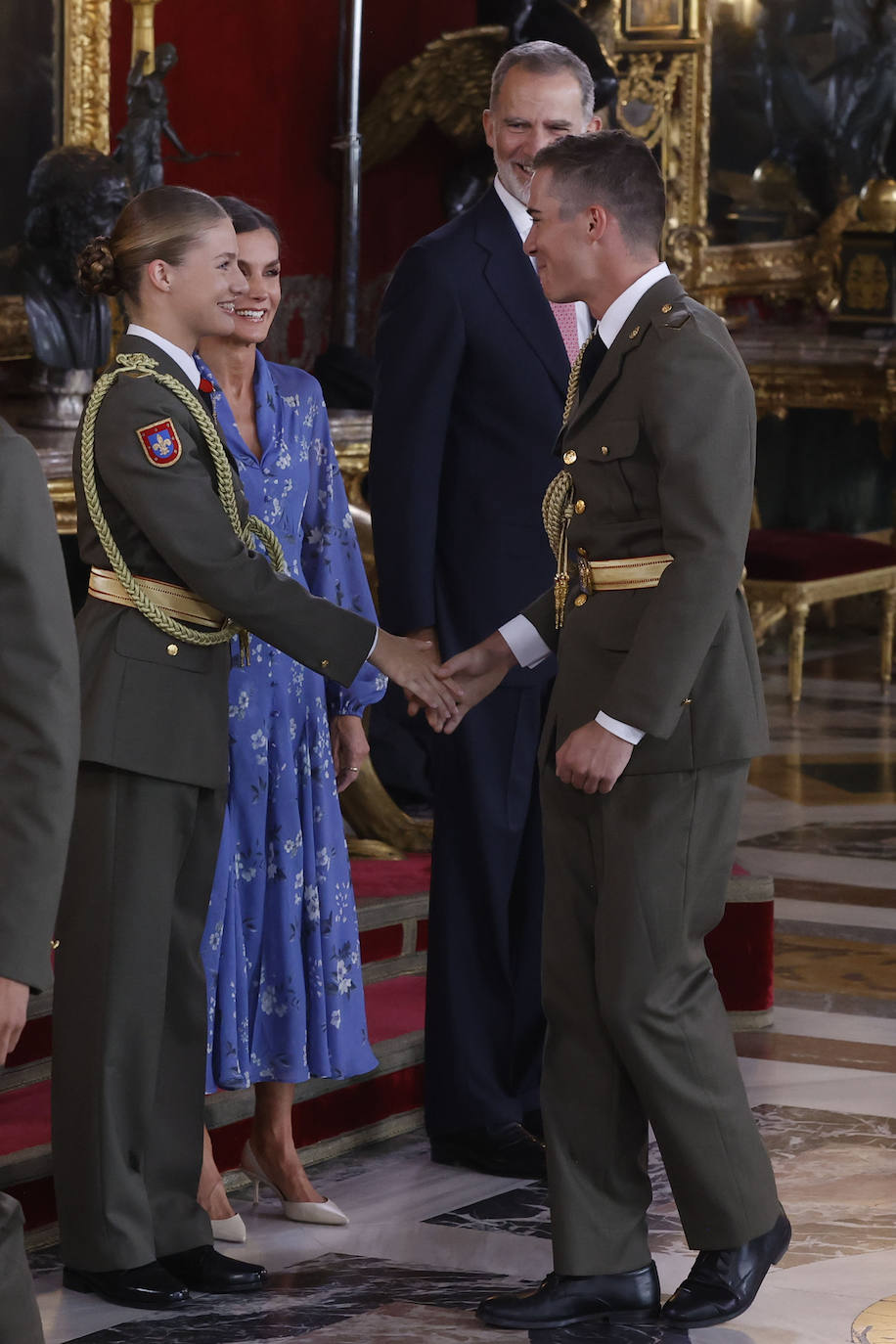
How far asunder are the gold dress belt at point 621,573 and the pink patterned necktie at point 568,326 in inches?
33.5

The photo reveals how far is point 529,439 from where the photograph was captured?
355 cm

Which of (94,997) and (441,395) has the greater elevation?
(441,395)

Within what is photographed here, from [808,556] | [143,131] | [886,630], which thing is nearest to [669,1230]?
[143,131]

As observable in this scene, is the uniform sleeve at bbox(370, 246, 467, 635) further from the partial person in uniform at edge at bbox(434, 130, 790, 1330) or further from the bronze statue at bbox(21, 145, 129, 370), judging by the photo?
the bronze statue at bbox(21, 145, 129, 370)

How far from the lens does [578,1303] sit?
2859mm

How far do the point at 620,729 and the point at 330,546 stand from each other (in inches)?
30.1

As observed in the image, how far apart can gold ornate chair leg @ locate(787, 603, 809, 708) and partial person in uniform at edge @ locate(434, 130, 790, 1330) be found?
16.7 feet

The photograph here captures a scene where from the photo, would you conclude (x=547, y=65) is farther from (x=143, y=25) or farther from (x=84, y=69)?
(x=143, y=25)

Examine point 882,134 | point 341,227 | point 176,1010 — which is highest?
point 882,134

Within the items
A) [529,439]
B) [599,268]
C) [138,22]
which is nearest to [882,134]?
[138,22]

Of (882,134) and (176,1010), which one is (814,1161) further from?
(882,134)

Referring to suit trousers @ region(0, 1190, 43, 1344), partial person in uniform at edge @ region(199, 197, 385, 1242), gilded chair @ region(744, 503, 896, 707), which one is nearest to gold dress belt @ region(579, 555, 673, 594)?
partial person in uniform at edge @ region(199, 197, 385, 1242)

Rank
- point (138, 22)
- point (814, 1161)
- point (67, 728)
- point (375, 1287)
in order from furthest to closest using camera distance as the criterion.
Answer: point (138, 22)
point (814, 1161)
point (375, 1287)
point (67, 728)

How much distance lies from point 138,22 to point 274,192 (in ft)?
4.19
